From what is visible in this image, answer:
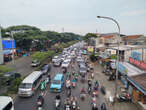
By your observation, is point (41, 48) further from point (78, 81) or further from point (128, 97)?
point (128, 97)

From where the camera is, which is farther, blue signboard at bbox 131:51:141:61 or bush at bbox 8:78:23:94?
blue signboard at bbox 131:51:141:61

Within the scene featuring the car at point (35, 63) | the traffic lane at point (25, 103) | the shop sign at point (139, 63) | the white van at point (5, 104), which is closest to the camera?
the white van at point (5, 104)

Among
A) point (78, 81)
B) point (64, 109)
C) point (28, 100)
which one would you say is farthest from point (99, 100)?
point (28, 100)

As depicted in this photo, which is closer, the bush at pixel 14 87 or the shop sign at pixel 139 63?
the bush at pixel 14 87

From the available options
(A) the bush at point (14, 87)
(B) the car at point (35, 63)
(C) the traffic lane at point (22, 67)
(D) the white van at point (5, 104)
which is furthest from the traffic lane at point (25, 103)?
(B) the car at point (35, 63)

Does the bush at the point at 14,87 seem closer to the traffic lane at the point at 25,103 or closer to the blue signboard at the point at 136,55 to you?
the traffic lane at the point at 25,103

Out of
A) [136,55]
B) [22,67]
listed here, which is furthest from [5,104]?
[22,67]

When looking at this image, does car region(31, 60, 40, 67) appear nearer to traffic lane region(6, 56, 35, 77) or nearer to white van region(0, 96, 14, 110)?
traffic lane region(6, 56, 35, 77)

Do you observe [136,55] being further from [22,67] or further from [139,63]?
[22,67]

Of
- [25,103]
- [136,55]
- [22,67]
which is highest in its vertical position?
[136,55]

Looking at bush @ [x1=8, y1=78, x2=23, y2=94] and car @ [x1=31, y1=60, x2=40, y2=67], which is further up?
car @ [x1=31, y1=60, x2=40, y2=67]

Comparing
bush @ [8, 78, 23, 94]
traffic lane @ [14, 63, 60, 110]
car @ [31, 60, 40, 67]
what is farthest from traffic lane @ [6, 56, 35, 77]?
traffic lane @ [14, 63, 60, 110]
